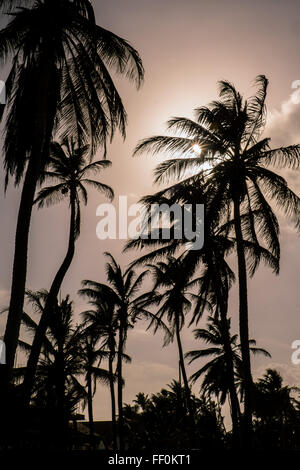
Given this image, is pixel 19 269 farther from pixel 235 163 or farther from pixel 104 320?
pixel 104 320

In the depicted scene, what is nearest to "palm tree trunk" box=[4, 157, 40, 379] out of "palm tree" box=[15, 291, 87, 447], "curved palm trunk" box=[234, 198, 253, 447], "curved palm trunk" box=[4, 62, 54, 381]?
"curved palm trunk" box=[4, 62, 54, 381]

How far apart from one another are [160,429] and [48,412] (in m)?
20.4

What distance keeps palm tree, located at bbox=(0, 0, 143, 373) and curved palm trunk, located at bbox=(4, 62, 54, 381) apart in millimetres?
23

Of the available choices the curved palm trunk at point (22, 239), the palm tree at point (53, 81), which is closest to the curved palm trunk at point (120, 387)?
the palm tree at point (53, 81)

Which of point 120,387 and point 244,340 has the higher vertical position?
point 244,340

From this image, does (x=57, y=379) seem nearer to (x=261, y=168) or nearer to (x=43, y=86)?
(x=261, y=168)

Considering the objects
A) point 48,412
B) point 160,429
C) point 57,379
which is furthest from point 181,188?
point 160,429

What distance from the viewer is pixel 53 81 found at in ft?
43.1

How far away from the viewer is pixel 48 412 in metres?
8.92

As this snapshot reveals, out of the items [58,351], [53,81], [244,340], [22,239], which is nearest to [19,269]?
[22,239]

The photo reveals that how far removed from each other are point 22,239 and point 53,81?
494cm

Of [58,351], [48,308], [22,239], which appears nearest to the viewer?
[22,239]

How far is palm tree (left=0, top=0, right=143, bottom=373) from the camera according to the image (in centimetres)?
1152
